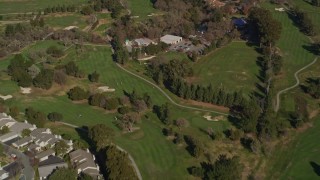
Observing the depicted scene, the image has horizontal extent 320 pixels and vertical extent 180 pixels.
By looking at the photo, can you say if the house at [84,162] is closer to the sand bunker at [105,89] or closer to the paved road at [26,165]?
the paved road at [26,165]

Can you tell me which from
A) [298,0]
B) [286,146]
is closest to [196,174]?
[286,146]

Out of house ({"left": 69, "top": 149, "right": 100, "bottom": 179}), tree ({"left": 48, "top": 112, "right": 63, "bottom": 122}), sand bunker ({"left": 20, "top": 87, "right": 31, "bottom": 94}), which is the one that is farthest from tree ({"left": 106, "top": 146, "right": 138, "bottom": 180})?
sand bunker ({"left": 20, "top": 87, "right": 31, "bottom": 94})

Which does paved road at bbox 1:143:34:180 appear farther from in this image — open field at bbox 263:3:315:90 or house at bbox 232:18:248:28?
house at bbox 232:18:248:28

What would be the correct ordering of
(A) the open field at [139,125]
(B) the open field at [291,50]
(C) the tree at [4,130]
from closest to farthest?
1. (A) the open field at [139,125]
2. (C) the tree at [4,130]
3. (B) the open field at [291,50]

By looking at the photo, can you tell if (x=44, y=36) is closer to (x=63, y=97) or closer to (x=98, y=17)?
(x=98, y=17)

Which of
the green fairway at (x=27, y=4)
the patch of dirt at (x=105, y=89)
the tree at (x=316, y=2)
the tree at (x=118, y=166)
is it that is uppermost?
the tree at (x=316, y=2)

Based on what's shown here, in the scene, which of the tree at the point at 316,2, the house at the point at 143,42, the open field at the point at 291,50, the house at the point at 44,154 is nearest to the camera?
the house at the point at 44,154

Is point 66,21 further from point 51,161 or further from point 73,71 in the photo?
point 51,161

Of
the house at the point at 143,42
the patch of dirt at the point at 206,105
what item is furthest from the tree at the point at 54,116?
the house at the point at 143,42
